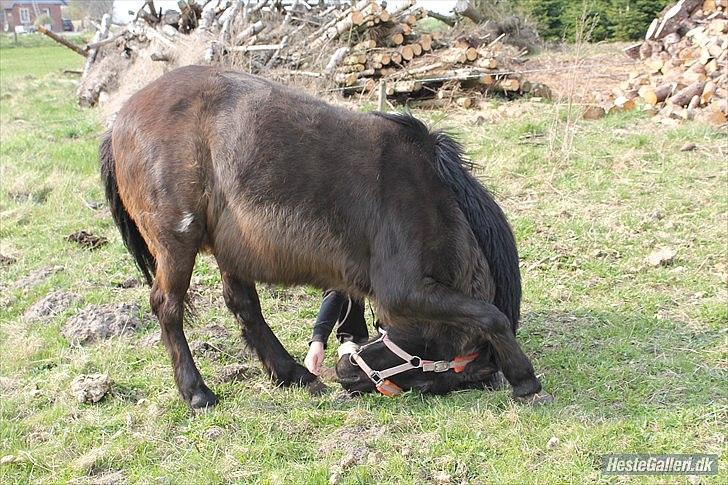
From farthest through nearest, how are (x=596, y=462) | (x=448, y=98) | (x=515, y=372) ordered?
1. (x=448, y=98)
2. (x=515, y=372)
3. (x=596, y=462)

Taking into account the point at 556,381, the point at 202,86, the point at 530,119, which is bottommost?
the point at 556,381

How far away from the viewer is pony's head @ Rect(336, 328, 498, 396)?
13.0ft

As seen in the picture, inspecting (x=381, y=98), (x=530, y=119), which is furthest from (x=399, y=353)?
(x=530, y=119)

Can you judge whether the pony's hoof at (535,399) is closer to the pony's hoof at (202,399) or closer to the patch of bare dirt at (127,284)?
the pony's hoof at (202,399)

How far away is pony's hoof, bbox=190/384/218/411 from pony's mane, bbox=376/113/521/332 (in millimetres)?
1753

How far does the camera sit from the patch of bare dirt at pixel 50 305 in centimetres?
525

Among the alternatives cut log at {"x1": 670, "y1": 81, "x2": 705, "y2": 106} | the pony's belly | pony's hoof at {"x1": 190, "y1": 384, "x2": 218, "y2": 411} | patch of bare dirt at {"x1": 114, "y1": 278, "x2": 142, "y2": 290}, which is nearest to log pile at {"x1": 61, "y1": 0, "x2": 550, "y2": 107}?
cut log at {"x1": 670, "y1": 81, "x2": 705, "y2": 106}

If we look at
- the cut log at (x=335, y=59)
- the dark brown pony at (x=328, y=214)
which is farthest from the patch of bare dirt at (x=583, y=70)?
the dark brown pony at (x=328, y=214)

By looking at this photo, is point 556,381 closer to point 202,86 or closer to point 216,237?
point 216,237

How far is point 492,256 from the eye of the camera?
12.9ft

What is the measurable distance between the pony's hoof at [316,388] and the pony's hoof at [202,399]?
57 cm

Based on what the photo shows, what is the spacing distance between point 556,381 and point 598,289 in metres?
1.50

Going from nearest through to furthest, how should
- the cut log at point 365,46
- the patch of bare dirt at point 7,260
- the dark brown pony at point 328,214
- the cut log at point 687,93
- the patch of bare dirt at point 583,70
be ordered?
the dark brown pony at point 328,214 → the patch of bare dirt at point 7,260 → the cut log at point 687,93 → the patch of bare dirt at point 583,70 → the cut log at point 365,46

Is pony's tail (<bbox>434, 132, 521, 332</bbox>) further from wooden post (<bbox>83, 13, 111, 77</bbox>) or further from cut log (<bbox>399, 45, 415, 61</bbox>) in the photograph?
wooden post (<bbox>83, 13, 111, 77</bbox>)
